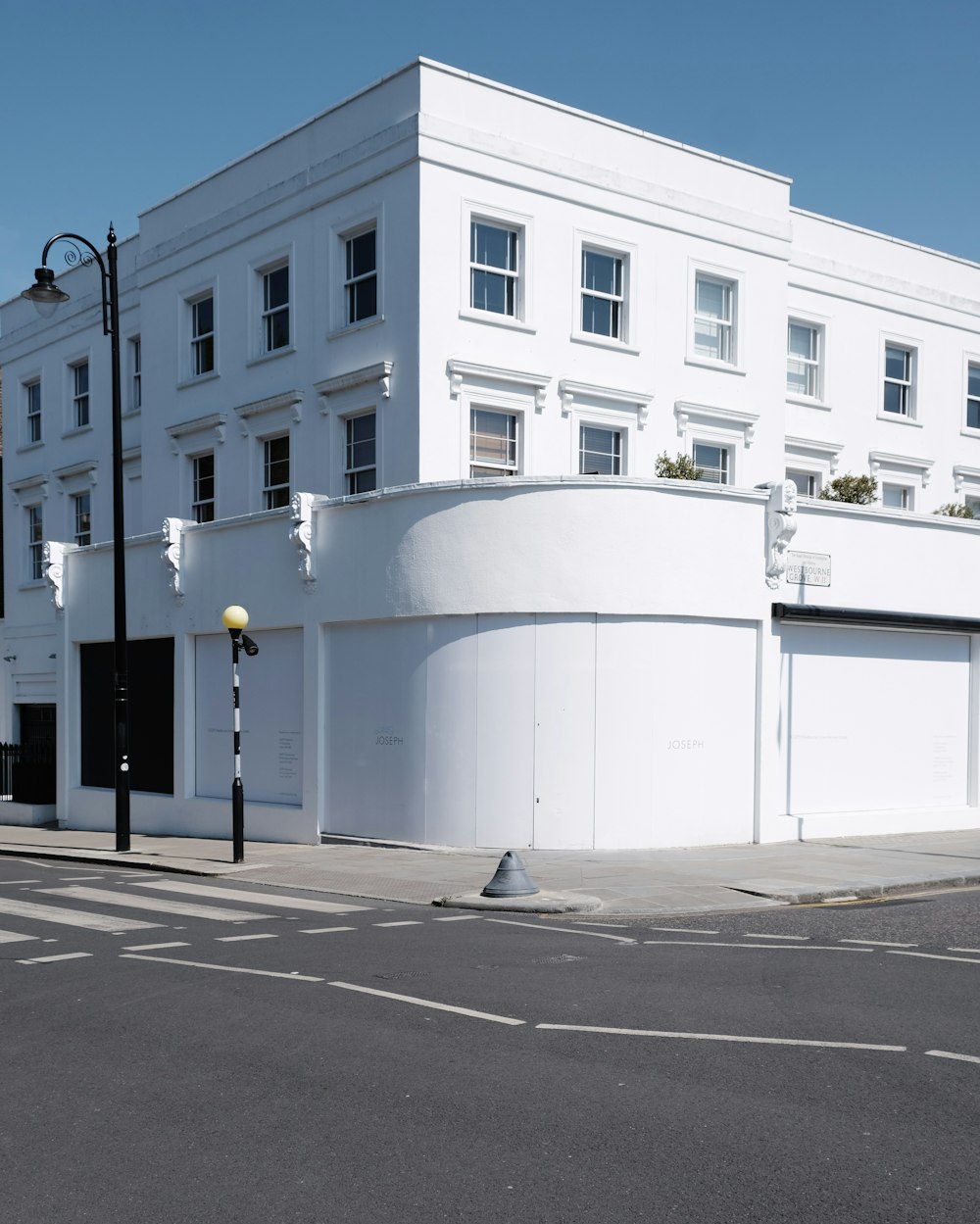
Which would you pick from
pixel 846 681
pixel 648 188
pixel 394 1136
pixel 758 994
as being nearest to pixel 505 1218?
pixel 394 1136

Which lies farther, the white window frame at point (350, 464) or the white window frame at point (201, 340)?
the white window frame at point (201, 340)

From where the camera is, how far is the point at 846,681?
829 inches

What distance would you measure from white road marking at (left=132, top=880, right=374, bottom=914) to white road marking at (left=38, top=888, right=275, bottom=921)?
1.84 feet

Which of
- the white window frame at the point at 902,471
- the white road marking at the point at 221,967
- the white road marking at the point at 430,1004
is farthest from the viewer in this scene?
the white window frame at the point at 902,471

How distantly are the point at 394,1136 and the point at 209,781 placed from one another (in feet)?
60.8

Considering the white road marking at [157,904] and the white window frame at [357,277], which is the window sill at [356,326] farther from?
the white road marking at [157,904]

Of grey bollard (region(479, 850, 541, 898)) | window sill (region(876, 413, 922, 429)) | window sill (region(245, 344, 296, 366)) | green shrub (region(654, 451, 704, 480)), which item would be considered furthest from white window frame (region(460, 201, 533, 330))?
grey bollard (region(479, 850, 541, 898))

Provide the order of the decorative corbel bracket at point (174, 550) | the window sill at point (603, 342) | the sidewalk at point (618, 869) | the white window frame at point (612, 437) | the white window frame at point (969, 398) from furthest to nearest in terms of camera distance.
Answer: the white window frame at point (969, 398) → the decorative corbel bracket at point (174, 550) → the white window frame at point (612, 437) → the window sill at point (603, 342) → the sidewalk at point (618, 869)

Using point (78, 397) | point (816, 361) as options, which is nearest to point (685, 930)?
point (816, 361)

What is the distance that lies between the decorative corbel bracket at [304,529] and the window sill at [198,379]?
6283 mm

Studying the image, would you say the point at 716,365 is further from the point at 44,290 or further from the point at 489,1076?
the point at 489,1076

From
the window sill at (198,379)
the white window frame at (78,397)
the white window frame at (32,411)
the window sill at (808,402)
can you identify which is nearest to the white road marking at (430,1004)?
the window sill at (198,379)

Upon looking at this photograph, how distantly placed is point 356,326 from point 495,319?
2.44 meters

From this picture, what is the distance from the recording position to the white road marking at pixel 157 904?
13047mm
